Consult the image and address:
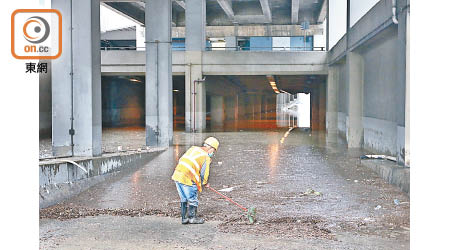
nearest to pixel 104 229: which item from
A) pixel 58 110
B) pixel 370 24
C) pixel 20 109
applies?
pixel 20 109

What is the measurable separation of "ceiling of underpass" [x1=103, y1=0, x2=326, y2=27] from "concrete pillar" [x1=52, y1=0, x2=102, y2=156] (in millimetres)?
21992

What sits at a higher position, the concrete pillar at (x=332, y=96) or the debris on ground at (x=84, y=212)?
the concrete pillar at (x=332, y=96)

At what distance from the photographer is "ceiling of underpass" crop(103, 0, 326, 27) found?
35719 millimetres

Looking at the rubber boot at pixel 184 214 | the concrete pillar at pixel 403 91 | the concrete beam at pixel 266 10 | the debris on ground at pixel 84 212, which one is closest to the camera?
the rubber boot at pixel 184 214

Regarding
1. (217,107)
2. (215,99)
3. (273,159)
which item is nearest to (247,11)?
(215,99)

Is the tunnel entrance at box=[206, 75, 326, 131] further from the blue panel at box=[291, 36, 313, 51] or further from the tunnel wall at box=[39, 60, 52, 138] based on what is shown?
the tunnel wall at box=[39, 60, 52, 138]

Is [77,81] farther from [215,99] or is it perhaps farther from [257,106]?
[257,106]

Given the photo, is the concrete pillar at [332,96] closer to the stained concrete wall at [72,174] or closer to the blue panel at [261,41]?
the blue panel at [261,41]

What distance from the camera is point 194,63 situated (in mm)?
29578

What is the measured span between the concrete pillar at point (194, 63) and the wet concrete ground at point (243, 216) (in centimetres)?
1543

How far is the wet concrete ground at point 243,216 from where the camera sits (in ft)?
22.2

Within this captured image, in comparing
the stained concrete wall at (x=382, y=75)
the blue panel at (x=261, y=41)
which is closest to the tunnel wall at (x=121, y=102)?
the blue panel at (x=261, y=41)

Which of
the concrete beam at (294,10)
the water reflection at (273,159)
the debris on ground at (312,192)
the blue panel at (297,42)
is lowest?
the debris on ground at (312,192)
